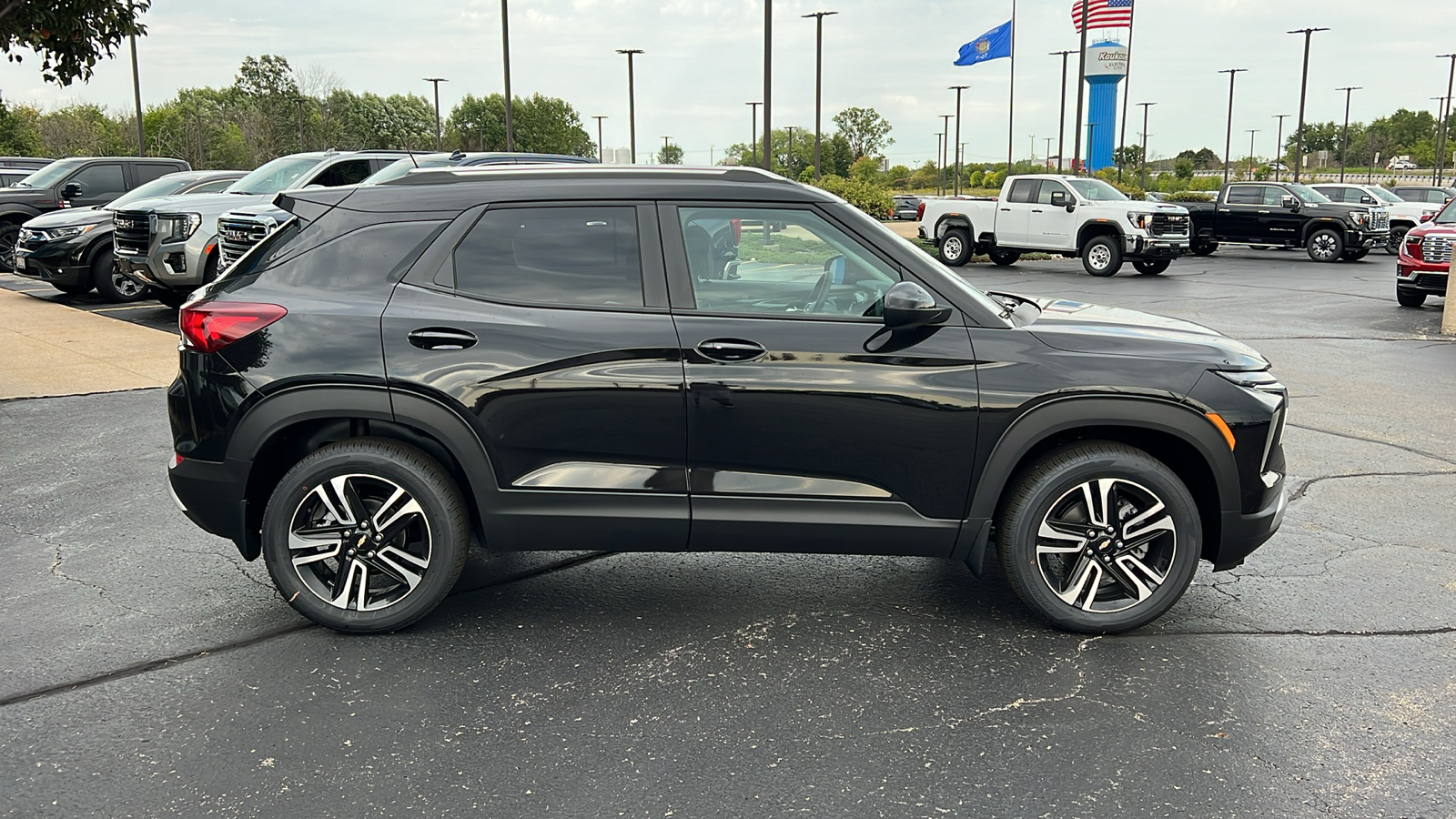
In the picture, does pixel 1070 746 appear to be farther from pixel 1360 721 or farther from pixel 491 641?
pixel 491 641

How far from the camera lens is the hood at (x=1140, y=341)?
423cm

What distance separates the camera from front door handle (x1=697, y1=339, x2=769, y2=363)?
414cm

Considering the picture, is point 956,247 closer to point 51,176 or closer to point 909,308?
point 51,176

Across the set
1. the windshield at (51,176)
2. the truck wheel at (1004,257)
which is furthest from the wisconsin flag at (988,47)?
the windshield at (51,176)

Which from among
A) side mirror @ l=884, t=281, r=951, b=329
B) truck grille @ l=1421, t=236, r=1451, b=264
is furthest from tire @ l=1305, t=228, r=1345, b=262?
side mirror @ l=884, t=281, r=951, b=329

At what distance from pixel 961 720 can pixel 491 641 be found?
69.7 inches

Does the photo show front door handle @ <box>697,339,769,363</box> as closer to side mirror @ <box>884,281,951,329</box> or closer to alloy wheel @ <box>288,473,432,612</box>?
side mirror @ <box>884,281,951,329</box>

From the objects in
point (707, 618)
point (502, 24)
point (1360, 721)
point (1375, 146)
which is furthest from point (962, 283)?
point (1375, 146)

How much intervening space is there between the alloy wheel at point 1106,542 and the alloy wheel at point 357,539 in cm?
236

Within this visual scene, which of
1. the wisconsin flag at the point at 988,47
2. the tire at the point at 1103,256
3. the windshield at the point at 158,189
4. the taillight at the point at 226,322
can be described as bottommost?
the tire at the point at 1103,256

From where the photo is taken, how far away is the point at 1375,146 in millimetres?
108812

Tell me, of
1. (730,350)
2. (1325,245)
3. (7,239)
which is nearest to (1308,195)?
(1325,245)

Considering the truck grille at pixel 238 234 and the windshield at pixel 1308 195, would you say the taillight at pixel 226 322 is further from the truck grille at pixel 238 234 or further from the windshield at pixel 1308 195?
the windshield at pixel 1308 195

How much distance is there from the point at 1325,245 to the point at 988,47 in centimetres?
2157
